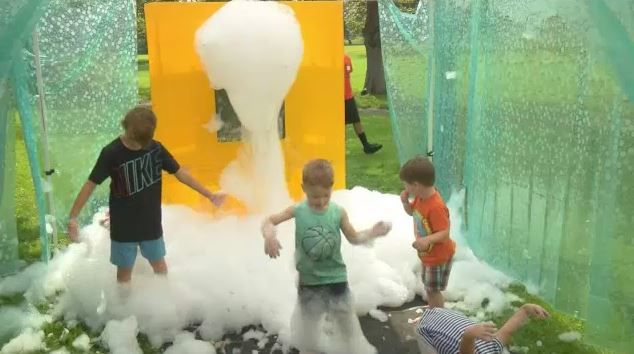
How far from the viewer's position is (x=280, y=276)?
4148 mm

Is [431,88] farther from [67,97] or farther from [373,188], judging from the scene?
[67,97]

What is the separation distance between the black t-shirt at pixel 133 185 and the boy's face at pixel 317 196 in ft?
3.51

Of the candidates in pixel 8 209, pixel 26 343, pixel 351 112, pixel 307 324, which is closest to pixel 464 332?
pixel 307 324

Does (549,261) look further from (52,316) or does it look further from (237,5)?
(52,316)

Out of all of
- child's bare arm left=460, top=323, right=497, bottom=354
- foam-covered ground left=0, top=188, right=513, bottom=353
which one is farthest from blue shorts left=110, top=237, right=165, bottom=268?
child's bare arm left=460, top=323, right=497, bottom=354

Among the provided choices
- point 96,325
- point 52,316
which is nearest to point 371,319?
point 96,325

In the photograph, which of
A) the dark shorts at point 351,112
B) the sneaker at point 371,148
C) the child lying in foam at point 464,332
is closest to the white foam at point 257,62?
the child lying in foam at point 464,332

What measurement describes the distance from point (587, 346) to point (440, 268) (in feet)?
2.94

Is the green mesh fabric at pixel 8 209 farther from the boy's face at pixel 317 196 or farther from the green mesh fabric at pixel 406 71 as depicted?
the green mesh fabric at pixel 406 71

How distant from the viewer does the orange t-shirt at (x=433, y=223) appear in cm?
333

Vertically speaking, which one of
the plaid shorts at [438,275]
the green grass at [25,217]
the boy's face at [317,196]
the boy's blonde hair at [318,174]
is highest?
the boy's blonde hair at [318,174]

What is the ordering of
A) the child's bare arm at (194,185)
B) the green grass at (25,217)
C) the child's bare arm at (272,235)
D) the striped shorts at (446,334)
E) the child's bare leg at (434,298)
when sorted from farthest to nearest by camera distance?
the green grass at (25,217), the child's bare arm at (194,185), the child's bare leg at (434,298), the child's bare arm at (272,235), the striped shorts at (446,334)

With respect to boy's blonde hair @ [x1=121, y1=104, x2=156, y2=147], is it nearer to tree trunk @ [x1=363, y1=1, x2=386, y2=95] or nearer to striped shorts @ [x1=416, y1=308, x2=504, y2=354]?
striped shorts @ [x1=416, y1=308, x2=504, y2=354]

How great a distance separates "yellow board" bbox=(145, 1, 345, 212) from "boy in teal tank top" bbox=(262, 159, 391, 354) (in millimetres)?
1785
